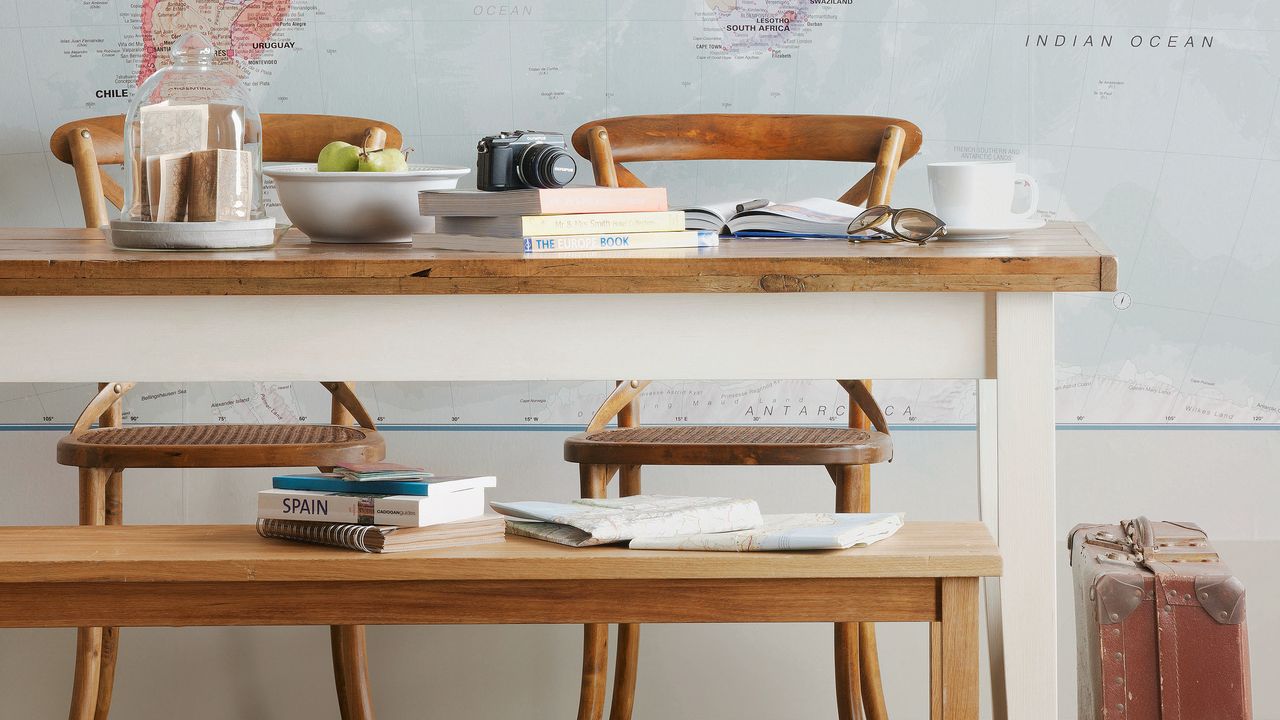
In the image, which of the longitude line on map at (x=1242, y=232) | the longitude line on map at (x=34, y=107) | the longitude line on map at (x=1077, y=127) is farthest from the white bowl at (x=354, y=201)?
the longitude line on map at (x=1242, y=232)

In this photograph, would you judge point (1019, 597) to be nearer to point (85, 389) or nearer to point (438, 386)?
point (438, 386)

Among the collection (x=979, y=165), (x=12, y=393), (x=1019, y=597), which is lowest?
(x=1019, y=597)

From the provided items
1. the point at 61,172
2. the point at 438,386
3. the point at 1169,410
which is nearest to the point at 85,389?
the point at 61,172

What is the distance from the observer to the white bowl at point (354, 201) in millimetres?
1365

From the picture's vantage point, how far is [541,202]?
123 centimetres

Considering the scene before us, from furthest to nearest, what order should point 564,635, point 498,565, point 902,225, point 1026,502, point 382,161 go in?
point 564,635, point 382,161, point 902,225, point 1026,502, point 498,565

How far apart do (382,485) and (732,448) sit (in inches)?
26.1

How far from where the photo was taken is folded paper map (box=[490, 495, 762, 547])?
1076 mm

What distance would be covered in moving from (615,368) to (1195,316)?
1.40 meters

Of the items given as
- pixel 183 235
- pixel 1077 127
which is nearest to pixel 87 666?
pixel 183 235

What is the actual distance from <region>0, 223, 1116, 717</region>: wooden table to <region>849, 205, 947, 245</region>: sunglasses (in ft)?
0.32

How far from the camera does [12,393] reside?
90.0 inches

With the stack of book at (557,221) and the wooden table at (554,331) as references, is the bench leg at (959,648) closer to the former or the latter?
the wooden table at (554,331)

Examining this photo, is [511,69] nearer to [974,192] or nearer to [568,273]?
[974,192]
